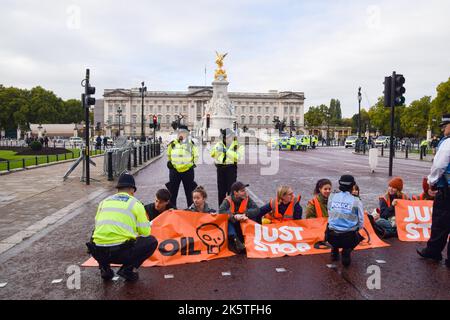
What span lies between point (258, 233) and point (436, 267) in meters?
2.43

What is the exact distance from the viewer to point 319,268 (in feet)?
19.0

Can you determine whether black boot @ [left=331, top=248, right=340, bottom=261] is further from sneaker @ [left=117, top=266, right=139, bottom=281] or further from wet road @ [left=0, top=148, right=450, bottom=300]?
sneaker @ [left=117, top=266, right=139, bottom=281]

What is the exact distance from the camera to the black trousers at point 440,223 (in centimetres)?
592

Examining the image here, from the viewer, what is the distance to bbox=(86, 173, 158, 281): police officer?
511cm

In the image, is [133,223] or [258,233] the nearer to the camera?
[133,223]

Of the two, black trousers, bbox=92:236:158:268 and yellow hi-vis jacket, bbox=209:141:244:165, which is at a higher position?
yellow hi-vis jacket, bbox=209:141:244:165

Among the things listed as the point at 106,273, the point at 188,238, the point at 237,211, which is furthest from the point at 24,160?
the point at 106,273

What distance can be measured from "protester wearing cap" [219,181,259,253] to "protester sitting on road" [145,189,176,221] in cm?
86

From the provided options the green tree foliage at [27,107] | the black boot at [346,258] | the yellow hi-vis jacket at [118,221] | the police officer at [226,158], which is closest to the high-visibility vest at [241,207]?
the black boot at [346,258]

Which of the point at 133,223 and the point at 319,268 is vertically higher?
the point at 133,223

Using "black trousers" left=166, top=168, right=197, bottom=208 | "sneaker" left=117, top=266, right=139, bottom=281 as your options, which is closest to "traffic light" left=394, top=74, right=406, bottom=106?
"black trousers" left=166, top=168, right=197, bottom=208
